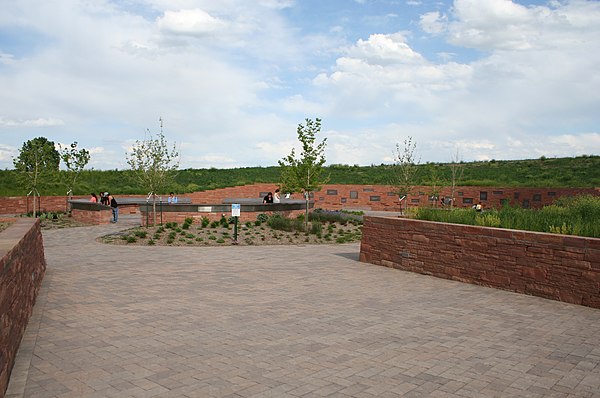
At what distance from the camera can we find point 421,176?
54.2 meters

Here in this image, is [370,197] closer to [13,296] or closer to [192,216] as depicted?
[192,216]

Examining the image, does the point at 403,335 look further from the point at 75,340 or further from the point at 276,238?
the point at 276,238

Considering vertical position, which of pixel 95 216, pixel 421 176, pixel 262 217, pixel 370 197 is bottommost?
pixel 95 216

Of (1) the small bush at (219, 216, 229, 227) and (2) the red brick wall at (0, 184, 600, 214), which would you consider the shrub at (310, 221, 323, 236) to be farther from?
(2) the red brick wall at (0, 184, 600, 214)

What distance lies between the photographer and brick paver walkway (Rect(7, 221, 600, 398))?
4.79 metres

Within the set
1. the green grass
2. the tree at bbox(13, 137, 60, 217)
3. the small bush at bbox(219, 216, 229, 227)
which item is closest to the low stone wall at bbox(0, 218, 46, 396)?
the green grass

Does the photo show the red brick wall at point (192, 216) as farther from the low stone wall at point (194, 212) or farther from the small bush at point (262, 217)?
the small bush at point (262, 217)

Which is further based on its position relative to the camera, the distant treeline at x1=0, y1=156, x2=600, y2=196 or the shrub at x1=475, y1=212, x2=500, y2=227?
the distant treeline at x1=0, y1=156, x2=600, y2=196

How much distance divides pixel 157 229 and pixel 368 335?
13.5 meters

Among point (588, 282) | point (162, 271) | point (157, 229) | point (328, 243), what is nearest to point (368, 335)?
point (588, 282)

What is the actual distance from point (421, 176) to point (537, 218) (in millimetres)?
44625

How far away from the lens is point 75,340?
611 cm

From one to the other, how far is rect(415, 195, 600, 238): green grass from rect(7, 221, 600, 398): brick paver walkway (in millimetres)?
1493

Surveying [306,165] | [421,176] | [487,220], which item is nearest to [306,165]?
[306,165]
